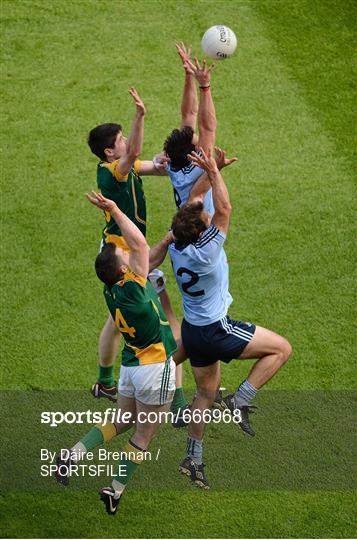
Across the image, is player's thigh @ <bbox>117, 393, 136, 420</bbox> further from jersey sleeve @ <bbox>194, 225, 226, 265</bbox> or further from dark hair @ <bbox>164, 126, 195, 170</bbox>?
dark hair @ <bbox>164, 126, 195, 170</bbox>

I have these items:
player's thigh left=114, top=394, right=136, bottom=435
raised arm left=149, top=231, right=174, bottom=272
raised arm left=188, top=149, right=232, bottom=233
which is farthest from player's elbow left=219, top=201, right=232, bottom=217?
player's thigh left=114, top=394, right=136, bottom=435

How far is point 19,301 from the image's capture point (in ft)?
31.6

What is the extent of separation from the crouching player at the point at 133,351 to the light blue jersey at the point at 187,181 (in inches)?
25.1

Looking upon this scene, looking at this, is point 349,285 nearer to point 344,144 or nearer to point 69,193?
point 344,144

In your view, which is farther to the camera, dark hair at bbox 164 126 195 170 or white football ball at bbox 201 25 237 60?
white football ball at bbox 201 25 237 60

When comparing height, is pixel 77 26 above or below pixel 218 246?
Result: below

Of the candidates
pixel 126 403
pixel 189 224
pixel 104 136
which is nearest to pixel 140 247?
pixel 189 224

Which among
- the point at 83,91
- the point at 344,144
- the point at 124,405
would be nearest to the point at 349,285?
the point at 344,144

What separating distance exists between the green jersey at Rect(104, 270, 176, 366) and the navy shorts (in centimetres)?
18

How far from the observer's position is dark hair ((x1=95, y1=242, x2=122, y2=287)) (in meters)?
7.24

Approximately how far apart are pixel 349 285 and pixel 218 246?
2.82 meters

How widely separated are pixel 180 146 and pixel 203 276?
110cm

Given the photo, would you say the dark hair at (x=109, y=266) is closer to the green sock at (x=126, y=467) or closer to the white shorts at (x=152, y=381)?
the white shorts at (x=152, y=381)

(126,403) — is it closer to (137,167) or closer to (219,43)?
(137,167)
